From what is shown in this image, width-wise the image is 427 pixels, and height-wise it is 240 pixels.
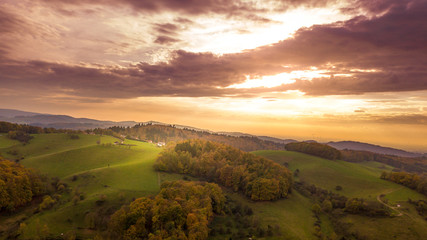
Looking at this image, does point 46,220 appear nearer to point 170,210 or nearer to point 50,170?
point 170,210

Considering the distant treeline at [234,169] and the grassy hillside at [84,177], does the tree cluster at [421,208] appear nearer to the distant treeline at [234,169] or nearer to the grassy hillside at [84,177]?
the distant treeline at [234,169]

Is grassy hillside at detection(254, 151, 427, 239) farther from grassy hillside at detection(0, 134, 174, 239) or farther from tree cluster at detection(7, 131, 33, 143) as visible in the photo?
tree cluster at detection(7, 131, 33, 143)

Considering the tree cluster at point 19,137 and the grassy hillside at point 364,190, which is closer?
the grassy hillside at point 364,190

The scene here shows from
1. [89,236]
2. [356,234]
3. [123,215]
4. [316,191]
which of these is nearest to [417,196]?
[316,191]

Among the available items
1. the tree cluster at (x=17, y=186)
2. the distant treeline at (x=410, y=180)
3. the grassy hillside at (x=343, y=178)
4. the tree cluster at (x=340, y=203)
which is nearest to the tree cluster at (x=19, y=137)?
the tree cluster at (x=17, y=186)

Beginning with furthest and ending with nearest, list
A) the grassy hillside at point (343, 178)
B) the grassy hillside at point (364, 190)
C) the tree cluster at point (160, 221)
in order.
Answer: the grassy hillside at point (343, 178), the grassy hillside at point (364, 190), the tree cluster at point (160, 221)

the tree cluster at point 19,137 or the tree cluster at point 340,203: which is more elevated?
the tree cluster at point 19,137

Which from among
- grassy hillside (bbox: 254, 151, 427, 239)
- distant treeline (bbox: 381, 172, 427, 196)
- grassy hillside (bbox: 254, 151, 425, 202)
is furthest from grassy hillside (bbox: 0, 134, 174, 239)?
distant treeline (bbox: 381, 172, 427, 196)

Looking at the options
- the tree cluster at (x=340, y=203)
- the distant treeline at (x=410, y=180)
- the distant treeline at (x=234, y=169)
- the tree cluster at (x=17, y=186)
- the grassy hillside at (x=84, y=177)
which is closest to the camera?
the grassy hillside at (x=84, y=177)
